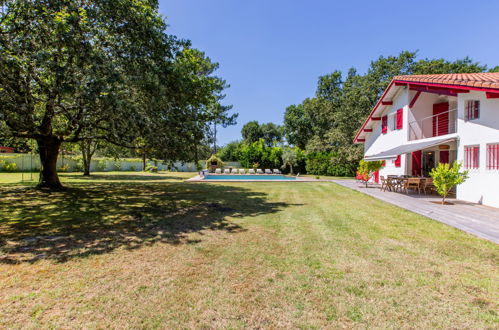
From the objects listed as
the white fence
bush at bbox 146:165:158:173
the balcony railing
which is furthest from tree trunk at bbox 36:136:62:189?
bush at bbox 146:165:158:173

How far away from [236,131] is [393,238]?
7576 cm

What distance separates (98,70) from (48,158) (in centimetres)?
960

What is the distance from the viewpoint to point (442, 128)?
17516 millimetres

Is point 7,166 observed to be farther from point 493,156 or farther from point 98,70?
point 493,156

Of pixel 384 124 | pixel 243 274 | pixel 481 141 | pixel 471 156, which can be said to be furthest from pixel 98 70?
pixel 384 124

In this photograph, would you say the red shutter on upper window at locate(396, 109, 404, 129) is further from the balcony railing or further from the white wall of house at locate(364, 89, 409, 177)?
the balcony railing

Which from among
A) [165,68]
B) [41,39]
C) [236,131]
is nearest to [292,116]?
[236,131]

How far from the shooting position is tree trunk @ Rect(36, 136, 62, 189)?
14664 mm

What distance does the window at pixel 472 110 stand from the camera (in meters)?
12.4

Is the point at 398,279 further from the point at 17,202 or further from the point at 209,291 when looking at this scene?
the point at 17,202

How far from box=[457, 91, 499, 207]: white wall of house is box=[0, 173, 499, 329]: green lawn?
5.96 m

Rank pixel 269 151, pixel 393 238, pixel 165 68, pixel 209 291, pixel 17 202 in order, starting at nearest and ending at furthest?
1. pixel 209 291
2. pixel 393 238
3. pixel 17 202
4. pixel 165 68
5. pixel 269 151

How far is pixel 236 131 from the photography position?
8081 centimetres

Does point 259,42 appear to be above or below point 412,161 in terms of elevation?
above
